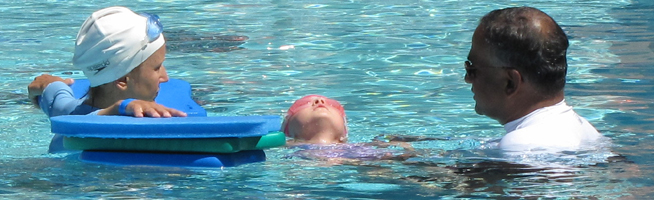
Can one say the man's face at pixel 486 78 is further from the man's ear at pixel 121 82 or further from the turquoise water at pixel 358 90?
the man's ear at pixel 121 82

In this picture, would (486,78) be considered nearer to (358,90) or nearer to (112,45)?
(112,45)

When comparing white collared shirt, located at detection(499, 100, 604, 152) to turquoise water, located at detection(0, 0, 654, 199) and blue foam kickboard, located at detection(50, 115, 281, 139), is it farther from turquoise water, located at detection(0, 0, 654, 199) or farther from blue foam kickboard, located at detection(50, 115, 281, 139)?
blue foam kickboard, located at detection(50, 115, 281, 139)

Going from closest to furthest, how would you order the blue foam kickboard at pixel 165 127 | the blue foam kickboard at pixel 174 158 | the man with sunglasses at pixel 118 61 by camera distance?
the blue foam kickboard at pixel 165 127, the blue foam kickboard at pixel 174 158, the man with sunglasses at pixel 118 61

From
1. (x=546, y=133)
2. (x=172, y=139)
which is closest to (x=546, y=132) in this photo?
(x=546, y=133)

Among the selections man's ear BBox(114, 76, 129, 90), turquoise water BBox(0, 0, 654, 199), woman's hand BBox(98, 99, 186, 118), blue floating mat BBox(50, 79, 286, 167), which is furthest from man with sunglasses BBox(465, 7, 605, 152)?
man's ear BBox(114, 76, 129, 90)

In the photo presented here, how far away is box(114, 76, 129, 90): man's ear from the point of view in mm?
4250

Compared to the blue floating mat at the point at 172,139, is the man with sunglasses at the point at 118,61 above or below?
above

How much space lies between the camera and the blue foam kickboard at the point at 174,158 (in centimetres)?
383

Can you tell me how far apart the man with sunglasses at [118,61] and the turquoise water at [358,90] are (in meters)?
0.29

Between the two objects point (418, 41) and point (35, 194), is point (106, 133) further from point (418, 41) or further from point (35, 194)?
point (418, 41)

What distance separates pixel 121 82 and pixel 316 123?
0.99 m

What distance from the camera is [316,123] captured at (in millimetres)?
4594

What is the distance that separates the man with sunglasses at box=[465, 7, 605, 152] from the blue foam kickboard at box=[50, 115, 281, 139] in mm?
922

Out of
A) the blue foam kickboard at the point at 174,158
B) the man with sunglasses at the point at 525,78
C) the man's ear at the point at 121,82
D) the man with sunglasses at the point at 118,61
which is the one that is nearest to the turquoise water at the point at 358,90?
the blue foam kickboard at the point at 174,158
